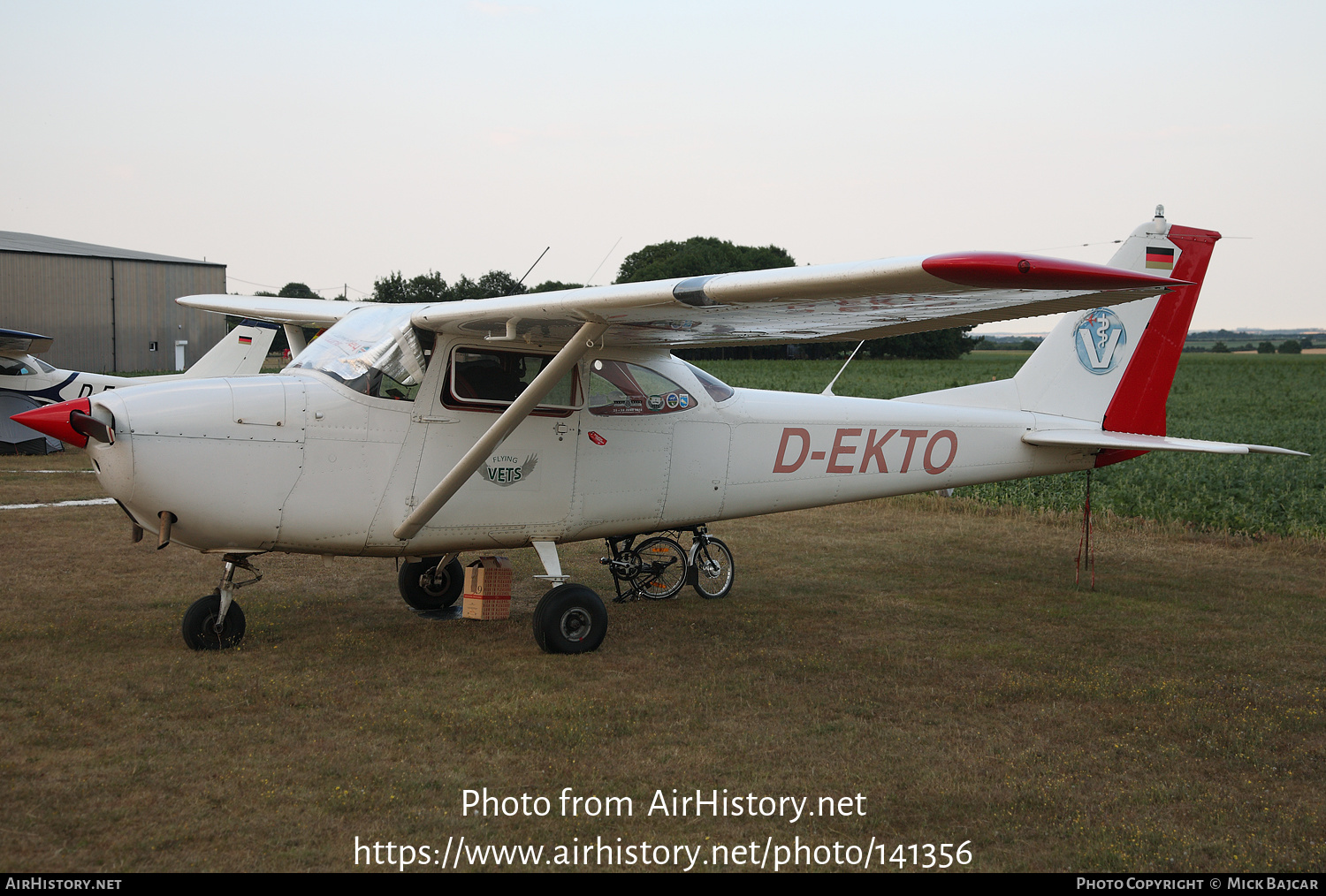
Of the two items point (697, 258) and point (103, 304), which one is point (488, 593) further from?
point (697, 258)

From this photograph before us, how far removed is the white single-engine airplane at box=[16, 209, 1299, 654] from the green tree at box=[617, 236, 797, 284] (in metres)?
55.6

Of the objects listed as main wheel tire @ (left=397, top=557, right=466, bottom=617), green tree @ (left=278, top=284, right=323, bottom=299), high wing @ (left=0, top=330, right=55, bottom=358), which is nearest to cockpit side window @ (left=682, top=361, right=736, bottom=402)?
main wheel tire @ (left=397, top=557, right=466, bottom=617)

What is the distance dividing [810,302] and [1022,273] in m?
1.40

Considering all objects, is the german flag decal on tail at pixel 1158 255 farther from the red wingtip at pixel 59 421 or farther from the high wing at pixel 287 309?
the red wingtip at pixel 59 421

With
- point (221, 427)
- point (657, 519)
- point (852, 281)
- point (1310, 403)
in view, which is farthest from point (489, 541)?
point (1310, 403)

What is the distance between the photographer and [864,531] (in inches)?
484

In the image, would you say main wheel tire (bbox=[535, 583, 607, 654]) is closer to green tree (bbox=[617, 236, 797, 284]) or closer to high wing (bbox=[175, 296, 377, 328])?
high wing (bbox=[175, 296, 377, 328])

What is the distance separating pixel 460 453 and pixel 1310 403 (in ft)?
127

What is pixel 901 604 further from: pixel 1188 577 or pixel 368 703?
pixel 368 703

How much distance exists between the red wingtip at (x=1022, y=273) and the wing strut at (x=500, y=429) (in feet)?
7.74

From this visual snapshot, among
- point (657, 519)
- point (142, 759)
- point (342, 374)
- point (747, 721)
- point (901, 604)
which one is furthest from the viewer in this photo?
point (901, 604)

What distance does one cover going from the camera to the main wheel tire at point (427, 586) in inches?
312

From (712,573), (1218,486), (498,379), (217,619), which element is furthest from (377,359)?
(1218,486)

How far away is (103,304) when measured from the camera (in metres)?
48.3
